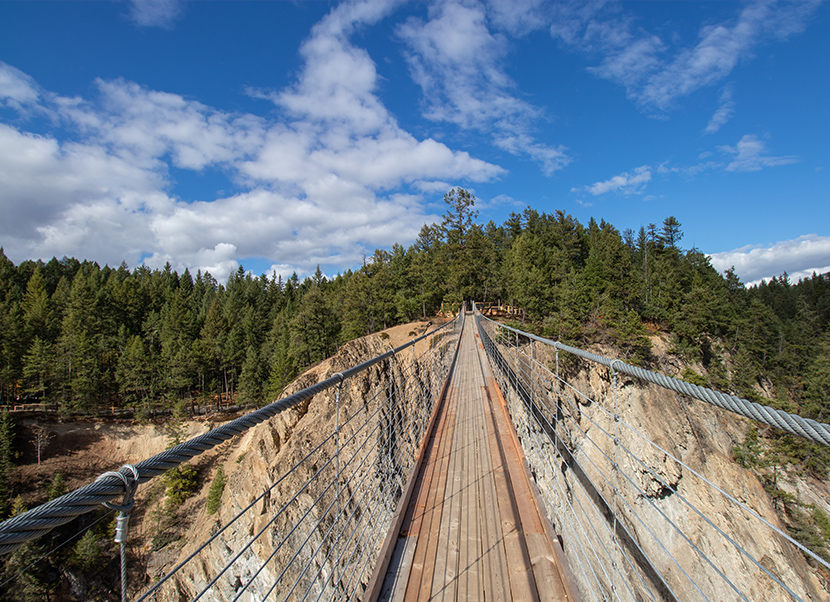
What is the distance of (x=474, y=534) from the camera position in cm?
307

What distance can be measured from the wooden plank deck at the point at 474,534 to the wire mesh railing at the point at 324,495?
30cm

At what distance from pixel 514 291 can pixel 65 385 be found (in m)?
40.3

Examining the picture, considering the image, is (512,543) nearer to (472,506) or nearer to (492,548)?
(492,548)

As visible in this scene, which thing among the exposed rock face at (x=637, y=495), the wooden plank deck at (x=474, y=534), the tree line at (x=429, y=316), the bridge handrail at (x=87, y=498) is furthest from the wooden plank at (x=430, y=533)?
the tree line at (x=429, y=316)

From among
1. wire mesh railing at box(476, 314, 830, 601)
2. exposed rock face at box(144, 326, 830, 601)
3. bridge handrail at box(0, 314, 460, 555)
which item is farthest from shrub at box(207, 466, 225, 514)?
bridge handrail at box(0, 314, 460, 555)

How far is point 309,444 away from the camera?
52.9 feet

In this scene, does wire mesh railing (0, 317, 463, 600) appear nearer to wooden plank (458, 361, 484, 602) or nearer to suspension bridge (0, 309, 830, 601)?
suspension bridge (0, 309, 830, 601)

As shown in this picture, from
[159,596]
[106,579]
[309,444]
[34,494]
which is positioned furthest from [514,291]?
[34,494]

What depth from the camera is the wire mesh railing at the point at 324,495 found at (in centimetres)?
147

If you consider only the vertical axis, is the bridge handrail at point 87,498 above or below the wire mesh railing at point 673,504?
above

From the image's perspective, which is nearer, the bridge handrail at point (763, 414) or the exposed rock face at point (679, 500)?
the bridge handrail at point (763, 414)

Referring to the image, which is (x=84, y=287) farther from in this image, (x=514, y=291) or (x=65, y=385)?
(x=514, y=291)

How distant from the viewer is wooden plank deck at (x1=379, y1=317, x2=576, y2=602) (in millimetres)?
2572

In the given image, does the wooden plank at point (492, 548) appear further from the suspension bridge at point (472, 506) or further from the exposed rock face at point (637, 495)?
the exposed rock face at point (637, 495)
